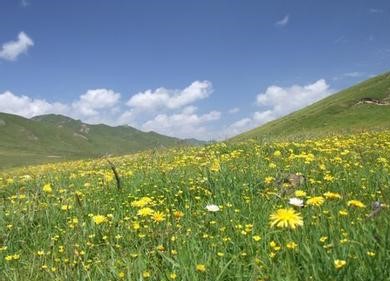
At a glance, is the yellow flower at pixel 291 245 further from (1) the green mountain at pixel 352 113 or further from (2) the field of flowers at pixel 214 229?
(1) the green mountain at pixel 352 113

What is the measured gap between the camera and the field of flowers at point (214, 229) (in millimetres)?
4266

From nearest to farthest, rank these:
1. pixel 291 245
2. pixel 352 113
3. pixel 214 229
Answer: pixel 291 245
pixel 214 229
pixel 352 113

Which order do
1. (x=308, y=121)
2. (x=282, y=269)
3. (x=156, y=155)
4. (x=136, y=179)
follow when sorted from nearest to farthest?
(x=282, y=269), (x=136, y=179), (x=156, y=155), (x=308, y=121)

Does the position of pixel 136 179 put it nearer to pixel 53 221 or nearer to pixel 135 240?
pixel 53 221

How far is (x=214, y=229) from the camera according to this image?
6.37 metres

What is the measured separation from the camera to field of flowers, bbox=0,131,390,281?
4.27 meters

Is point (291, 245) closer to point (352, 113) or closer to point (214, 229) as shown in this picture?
point (214, 229)

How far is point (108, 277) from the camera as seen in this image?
16.1 feet

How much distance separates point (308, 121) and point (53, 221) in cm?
8699

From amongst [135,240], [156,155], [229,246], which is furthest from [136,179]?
[156,155]

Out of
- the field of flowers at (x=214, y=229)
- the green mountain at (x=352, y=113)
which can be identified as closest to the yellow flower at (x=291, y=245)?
the field of flowers at (x=214, y=229)

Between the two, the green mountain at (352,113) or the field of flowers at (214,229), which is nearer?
the field of flowers at (214,229)

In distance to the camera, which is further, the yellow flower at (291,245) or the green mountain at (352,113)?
the green mountain at (352,113)

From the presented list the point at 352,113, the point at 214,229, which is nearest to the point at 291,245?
the point at 214,229
